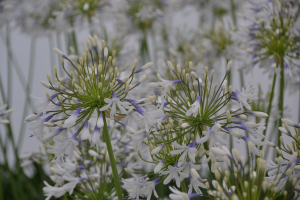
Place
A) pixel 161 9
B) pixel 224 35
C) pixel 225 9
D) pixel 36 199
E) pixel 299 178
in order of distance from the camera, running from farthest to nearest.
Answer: pixel 225 9, pixel 161 9, pixel 224 35, pixel 36 199, pixel 299 178


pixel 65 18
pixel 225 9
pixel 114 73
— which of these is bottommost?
pixel 114 73

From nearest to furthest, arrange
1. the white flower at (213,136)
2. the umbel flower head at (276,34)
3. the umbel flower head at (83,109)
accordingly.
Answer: the white flower at (213,136), the umbel flower head at (83,109), the umbel flower head at (276,34)

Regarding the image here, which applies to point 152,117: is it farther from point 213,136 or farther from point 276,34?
point 276,34

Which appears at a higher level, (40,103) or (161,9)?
(161,9)

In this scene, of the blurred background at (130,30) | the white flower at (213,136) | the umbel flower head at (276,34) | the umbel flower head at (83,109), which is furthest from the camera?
the blurred background at (130,30)

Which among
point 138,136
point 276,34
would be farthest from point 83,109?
point 276,34

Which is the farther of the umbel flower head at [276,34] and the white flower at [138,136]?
the umbel flower head at [276,34]

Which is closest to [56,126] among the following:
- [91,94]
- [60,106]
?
[60,106]

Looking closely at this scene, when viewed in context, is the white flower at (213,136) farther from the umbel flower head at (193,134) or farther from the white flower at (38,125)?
the white flower at (38,125)

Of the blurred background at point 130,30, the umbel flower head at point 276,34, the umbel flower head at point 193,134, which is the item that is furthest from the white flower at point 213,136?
the blurred background at point 130,30

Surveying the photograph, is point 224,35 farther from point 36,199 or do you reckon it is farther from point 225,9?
point 36,199

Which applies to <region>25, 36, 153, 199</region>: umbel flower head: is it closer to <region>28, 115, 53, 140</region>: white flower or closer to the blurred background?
<region>28, 115, 53, 140</region>: white flower
